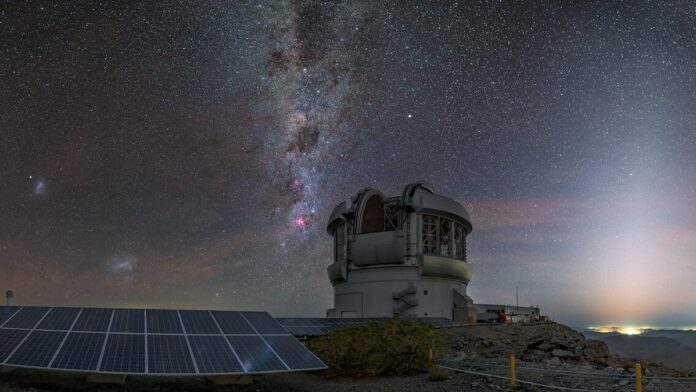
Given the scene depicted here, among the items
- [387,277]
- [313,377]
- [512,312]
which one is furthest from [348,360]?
[512,312]

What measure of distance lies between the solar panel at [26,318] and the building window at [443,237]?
30.3 meters

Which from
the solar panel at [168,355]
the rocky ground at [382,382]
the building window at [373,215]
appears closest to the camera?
the solar panel at [168,355]

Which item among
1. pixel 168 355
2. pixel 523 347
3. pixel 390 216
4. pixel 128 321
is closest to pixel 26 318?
pixel 128 321

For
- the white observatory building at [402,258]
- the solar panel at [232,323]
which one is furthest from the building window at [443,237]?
the solar panel at [232,323]

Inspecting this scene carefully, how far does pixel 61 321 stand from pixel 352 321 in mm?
15330

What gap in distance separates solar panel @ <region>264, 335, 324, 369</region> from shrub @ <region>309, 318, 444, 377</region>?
3397 millimetres

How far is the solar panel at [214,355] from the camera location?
13.9m

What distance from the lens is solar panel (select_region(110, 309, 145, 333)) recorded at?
54.0ft

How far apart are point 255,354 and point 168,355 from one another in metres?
2.36

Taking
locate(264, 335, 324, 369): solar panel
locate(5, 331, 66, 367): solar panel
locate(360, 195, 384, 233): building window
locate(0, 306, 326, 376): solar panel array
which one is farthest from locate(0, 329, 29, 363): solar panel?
locate(360, 195, 384, 233): building window

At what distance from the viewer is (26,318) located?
679 inches

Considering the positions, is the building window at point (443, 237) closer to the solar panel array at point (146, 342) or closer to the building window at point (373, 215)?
the building window at point (373, 215)

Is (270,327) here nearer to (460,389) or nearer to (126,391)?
(126,391)

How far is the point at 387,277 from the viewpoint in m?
42.6
